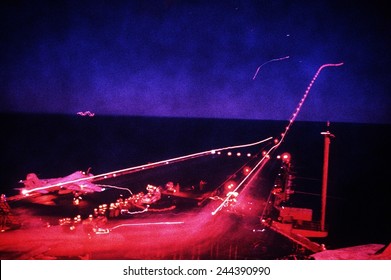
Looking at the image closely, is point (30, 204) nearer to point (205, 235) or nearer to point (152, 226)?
point (152, 226)

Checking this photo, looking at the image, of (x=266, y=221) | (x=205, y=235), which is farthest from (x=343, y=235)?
(x=205, y=235)

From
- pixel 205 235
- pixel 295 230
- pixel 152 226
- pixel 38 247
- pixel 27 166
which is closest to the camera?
pixel 38 247

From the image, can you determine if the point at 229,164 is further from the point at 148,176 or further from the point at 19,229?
the point at 19,229

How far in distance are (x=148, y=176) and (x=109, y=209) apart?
6361 millimetres

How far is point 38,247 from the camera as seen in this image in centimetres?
447

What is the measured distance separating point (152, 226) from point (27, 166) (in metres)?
18.3

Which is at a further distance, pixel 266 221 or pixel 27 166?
pixel 27 166

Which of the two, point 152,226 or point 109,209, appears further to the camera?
point 109,209

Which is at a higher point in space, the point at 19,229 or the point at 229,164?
the point at 229,164

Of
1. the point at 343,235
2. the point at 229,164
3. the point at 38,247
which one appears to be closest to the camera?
the point at 38,247
